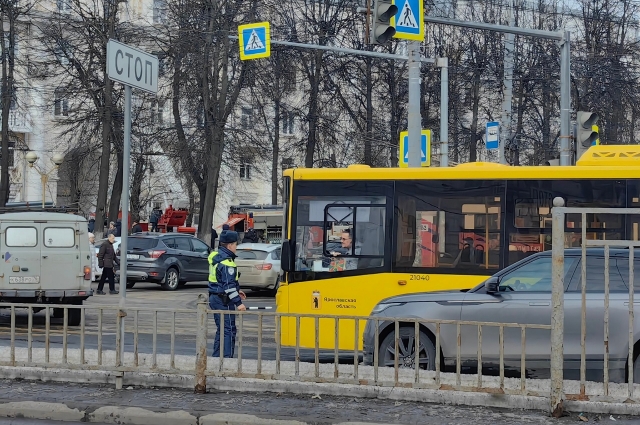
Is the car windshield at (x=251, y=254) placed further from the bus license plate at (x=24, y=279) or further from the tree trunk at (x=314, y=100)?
the tree trunk at (x=314, y=100)

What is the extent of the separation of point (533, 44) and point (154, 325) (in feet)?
108

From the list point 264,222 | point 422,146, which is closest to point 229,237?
point 422,146

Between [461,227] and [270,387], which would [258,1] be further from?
[270,387]

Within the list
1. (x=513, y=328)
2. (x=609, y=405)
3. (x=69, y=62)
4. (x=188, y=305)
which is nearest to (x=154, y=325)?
(x=513, y=328)

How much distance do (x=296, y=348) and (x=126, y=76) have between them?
3.09 meters

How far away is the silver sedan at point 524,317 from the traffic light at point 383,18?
21.0 feet

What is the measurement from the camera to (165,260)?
30.4 metres

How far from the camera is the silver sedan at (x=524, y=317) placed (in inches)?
372

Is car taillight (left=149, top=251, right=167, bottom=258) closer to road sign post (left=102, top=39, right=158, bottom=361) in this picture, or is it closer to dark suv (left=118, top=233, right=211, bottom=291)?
dark suv (left=118, top=233, right=211, bottom=291)

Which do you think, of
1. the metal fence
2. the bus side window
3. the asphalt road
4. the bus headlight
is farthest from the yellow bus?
the metal fence

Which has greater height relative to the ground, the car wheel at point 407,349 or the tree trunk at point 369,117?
the tree trunk at point 369,117

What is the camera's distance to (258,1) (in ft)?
124

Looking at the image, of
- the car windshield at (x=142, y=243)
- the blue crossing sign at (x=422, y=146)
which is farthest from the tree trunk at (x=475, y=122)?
the blue crossing sign at (x=422, y=146)

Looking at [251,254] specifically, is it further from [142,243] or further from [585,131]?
[585,131]
